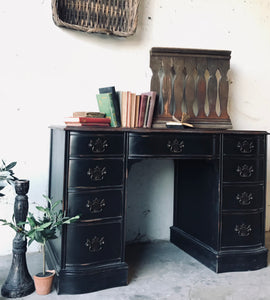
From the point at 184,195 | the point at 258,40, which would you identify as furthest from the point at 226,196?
the point at 258,40

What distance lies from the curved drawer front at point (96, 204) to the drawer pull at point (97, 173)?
0.24 feet

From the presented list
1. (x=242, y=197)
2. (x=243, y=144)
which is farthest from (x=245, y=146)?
(x=242, y=197)

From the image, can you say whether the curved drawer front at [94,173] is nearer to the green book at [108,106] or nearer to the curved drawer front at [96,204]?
the curved drawer front at [96,204]

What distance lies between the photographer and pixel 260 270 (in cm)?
207

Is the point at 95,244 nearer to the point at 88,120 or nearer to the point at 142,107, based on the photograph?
the point at 88,120

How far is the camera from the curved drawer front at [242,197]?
2037 millimetres

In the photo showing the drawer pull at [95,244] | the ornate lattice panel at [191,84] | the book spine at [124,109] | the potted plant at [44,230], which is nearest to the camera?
the potted plant at [44,230]

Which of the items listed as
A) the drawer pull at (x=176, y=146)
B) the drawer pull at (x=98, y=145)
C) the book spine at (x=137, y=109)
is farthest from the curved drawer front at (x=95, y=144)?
the book spine at (x=137, y=109)

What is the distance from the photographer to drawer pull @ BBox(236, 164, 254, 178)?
205cm

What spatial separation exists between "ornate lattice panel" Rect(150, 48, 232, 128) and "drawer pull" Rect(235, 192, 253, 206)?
0.59 metres

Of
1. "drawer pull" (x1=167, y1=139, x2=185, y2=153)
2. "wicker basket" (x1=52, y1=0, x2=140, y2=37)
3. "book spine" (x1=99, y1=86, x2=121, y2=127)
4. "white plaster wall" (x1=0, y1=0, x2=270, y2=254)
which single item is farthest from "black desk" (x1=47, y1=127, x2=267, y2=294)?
"wicker basket" (x1=52, y1=0, x2=140, y2=37)

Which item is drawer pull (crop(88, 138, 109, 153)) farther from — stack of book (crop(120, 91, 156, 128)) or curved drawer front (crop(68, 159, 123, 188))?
stack of book (crop(120, 91, 156, 128))

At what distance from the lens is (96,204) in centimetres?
176

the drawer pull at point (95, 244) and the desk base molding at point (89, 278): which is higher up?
the drawer pull at point (95, 244)
